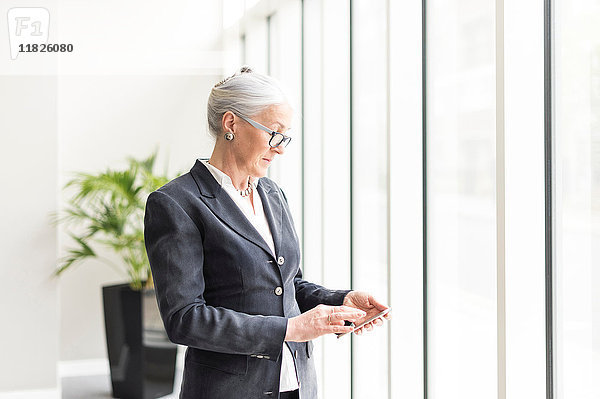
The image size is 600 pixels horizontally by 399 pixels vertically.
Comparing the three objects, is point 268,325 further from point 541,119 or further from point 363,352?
point 363,352

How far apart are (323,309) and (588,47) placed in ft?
2.73

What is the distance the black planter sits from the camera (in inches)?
147

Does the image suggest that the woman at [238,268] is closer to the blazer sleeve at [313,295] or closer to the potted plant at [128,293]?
the blazer sleeve at [313,295]

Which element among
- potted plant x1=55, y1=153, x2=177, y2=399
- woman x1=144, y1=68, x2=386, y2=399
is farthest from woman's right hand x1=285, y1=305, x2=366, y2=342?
potted plant x1=55, y1=153, x2=177, y2=399

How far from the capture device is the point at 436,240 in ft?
7.30

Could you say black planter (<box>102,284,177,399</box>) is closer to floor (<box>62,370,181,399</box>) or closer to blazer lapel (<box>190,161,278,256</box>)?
floor (<box>62,370,181,399</box>)

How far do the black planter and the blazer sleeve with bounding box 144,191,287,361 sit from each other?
237 cm

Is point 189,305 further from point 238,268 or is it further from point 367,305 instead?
point 367,305

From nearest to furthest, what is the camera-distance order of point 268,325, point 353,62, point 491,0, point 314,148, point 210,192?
point 268,325, point 210,192, point 491,0, point 353,62, point 314,148

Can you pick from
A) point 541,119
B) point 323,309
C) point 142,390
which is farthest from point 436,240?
point 142,390

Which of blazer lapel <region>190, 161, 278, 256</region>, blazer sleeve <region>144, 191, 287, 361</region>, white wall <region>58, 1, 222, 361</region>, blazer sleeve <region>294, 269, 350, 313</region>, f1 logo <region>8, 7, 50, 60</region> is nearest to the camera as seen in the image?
blazer sleeve <region>144, 191, 287, 361</region>

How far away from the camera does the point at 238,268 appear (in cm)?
152

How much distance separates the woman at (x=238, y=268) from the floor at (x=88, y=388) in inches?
95.1

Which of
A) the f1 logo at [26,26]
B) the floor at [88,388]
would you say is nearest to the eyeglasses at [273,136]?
the f1 logo at [26,26]
